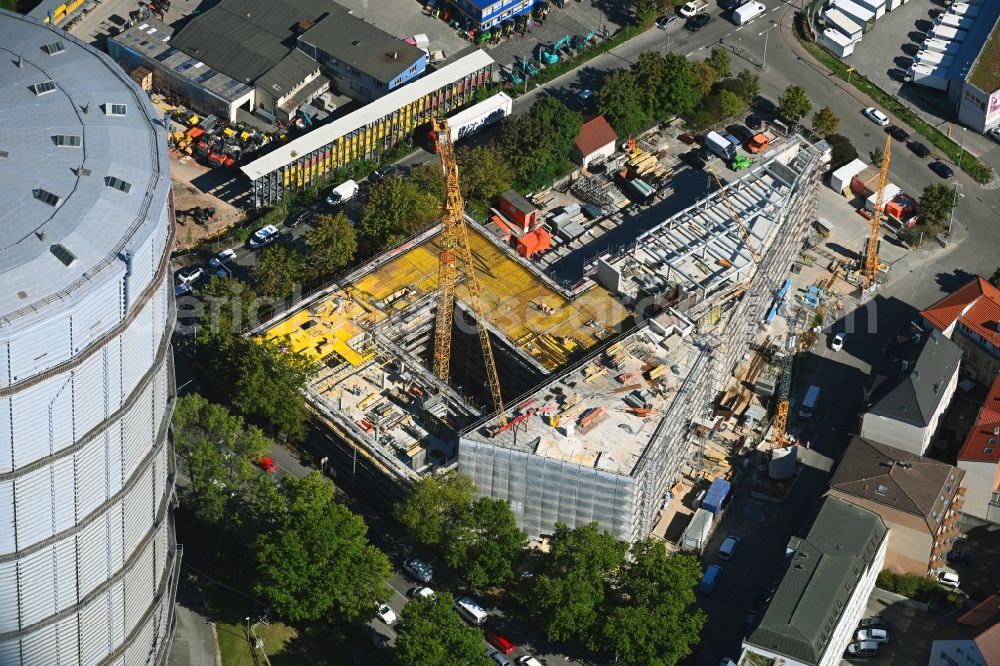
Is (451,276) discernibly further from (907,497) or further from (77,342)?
(77,342)

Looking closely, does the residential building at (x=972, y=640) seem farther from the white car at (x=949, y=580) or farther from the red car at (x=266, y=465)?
the red car at (x=266, y=465)

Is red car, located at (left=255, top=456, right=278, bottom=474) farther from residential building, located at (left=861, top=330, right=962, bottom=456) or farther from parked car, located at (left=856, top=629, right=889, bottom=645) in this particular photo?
residential building, located at (left=861, top=330, right=962, bottom=456)

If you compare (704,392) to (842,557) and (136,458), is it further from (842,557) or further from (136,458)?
(136,458)

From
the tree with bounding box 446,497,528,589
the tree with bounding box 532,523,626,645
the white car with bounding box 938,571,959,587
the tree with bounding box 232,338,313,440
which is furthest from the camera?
the tree with bounding box 232,338,313,440

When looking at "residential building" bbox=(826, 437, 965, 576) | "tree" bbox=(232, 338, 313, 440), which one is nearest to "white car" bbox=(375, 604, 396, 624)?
"tree" bbox=(232, 338, 313, 440)

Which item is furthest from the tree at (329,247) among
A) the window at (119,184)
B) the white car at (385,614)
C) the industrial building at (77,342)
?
the window at (119,184)


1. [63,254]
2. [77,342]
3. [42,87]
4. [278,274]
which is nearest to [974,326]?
[278,274]
